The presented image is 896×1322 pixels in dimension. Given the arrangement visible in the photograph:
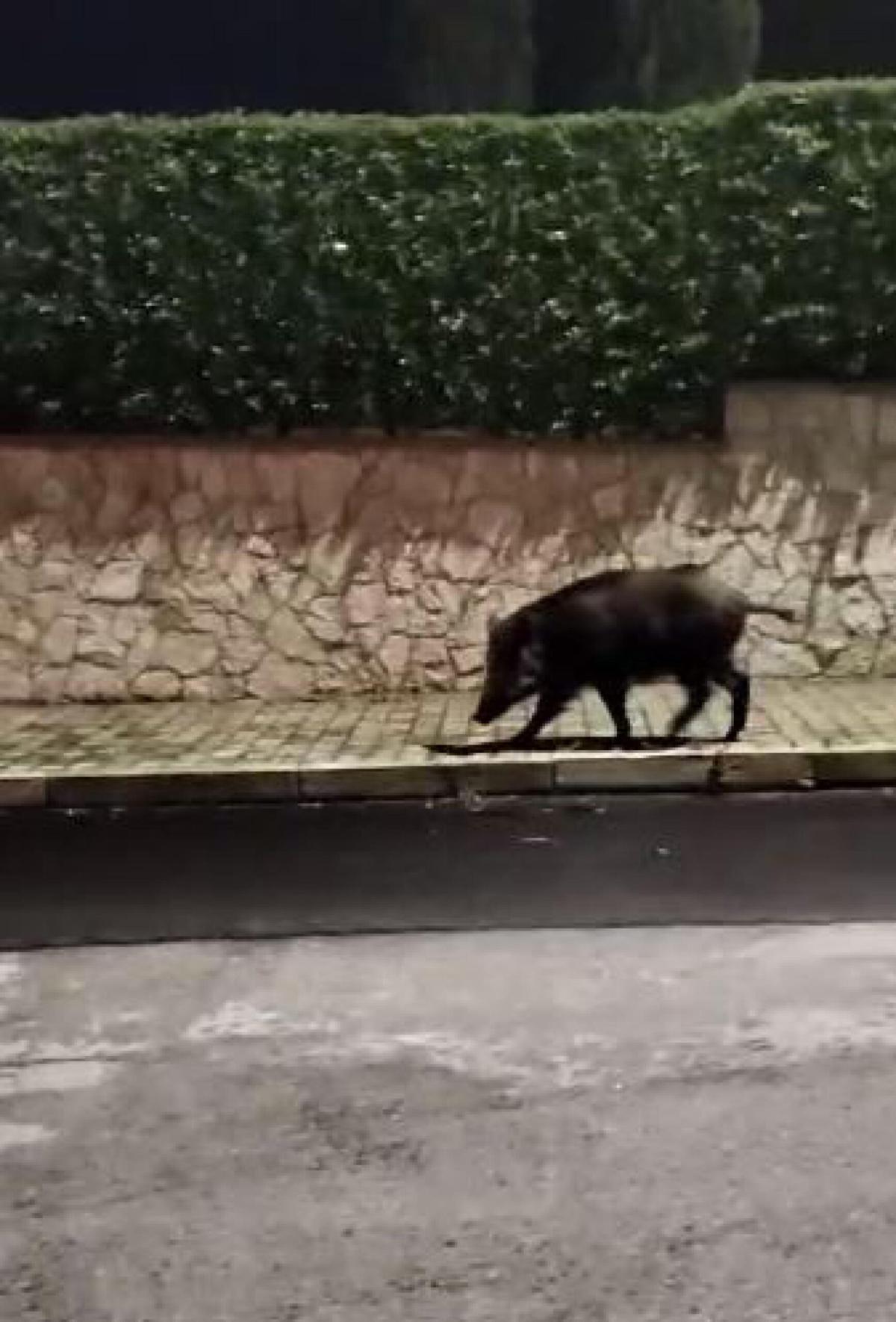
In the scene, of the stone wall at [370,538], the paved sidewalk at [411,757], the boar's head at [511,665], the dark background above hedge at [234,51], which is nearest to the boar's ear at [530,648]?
the boar's head at [511,665]

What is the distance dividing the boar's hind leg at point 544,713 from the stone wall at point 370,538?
2.41m

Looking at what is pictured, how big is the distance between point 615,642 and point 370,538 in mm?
2941

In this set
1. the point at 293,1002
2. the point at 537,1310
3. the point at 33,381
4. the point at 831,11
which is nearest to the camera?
the point at 537,1310

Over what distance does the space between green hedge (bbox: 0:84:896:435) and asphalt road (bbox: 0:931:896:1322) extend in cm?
584

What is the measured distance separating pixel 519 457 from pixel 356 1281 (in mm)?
8222

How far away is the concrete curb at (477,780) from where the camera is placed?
8609 mm

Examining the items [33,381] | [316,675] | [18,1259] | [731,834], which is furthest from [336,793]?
[18,1259]

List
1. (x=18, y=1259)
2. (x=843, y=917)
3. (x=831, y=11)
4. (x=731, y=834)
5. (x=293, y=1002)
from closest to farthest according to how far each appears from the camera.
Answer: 1. (x=18, y=1259)
2. (x=293, y=1002)
3. (x=843, y=917)
4. (x=731, y=834)
5. (x=831, y=11)

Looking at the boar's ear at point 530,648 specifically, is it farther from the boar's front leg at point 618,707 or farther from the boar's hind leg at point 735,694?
the boar's hind leg at point 735,694

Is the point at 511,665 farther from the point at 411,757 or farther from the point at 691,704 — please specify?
the point at 691,704

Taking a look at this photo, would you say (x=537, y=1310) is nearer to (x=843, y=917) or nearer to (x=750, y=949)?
(x=750, y=949)

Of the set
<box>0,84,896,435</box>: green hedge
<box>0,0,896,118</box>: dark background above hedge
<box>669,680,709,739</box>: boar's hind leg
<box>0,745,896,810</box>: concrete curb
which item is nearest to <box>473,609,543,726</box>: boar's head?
<box>0,745,896,810</box>: concrete curb

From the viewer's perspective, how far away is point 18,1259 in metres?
3.67

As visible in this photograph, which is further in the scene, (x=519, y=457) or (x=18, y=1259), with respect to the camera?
(x=519, y=457)
